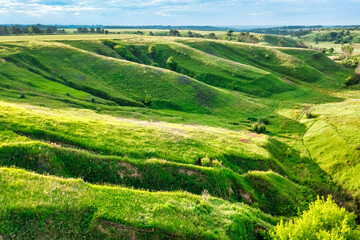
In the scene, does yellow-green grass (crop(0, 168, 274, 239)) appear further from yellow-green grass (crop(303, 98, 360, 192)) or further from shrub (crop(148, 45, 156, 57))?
shrub (crop(148, 45, 156, 57))

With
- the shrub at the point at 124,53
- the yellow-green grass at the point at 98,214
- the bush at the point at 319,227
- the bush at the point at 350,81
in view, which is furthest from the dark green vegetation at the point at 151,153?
the shrub at the point at 124,53

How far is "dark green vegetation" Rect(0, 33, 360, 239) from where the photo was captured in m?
16.7

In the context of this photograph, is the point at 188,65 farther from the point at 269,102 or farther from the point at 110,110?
the point at 110,110

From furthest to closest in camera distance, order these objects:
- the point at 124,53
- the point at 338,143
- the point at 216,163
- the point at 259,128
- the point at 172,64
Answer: the point at 124,53 < the point at 172,64 < the point at 259,128 < the point at 338,143 < the point at 216,163

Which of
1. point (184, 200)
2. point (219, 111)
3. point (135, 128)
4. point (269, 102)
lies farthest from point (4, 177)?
point (269, 102)

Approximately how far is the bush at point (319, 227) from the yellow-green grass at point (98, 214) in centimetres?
306

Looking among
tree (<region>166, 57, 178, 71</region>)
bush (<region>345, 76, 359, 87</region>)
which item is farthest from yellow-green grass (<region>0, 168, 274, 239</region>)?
bush (<region>345, 76, 359, 87</region>)

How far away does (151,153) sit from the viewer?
1214 inches

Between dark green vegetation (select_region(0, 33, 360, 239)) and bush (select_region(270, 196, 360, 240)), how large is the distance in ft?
9.57

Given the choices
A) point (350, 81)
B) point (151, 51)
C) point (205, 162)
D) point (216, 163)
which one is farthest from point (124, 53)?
point (350, 81)

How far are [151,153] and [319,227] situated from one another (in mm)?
20041

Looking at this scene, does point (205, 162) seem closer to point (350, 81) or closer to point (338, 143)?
point (338, 143)

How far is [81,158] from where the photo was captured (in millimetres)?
24562

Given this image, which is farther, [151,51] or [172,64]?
[151,51]
